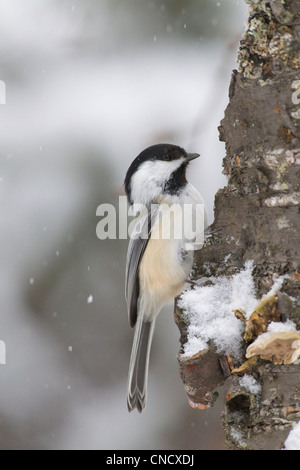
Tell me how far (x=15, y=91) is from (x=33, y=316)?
4.45ft

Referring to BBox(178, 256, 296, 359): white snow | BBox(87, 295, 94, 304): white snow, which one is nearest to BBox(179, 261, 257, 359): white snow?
BBox(178, 256, 296, 359): white snow

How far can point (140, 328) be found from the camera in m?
2.43

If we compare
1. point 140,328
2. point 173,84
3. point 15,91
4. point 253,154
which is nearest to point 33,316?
point 140,328

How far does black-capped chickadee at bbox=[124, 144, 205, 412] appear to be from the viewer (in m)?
2.19

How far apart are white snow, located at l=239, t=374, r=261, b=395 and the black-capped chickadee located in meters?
0.94

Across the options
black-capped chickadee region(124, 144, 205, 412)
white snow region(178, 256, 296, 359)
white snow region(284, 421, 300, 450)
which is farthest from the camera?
black-capped chickadee region(124, 144, 205, 412)

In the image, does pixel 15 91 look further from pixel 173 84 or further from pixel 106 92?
pixel 173 84

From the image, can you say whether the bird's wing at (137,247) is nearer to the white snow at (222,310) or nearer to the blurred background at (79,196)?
the blurred background at (79,196)

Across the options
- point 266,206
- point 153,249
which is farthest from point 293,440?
point 153,249

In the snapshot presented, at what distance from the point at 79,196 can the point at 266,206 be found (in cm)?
173

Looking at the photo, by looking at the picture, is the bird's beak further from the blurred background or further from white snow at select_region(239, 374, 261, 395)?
white snow at select_region(239, 374, 261, 395)

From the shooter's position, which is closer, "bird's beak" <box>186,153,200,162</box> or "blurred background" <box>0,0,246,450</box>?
"bird's beak" <box>186,153,200,162</box>

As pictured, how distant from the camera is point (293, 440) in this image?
3.81 feet

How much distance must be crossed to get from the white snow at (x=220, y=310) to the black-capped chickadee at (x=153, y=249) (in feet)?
2.26
